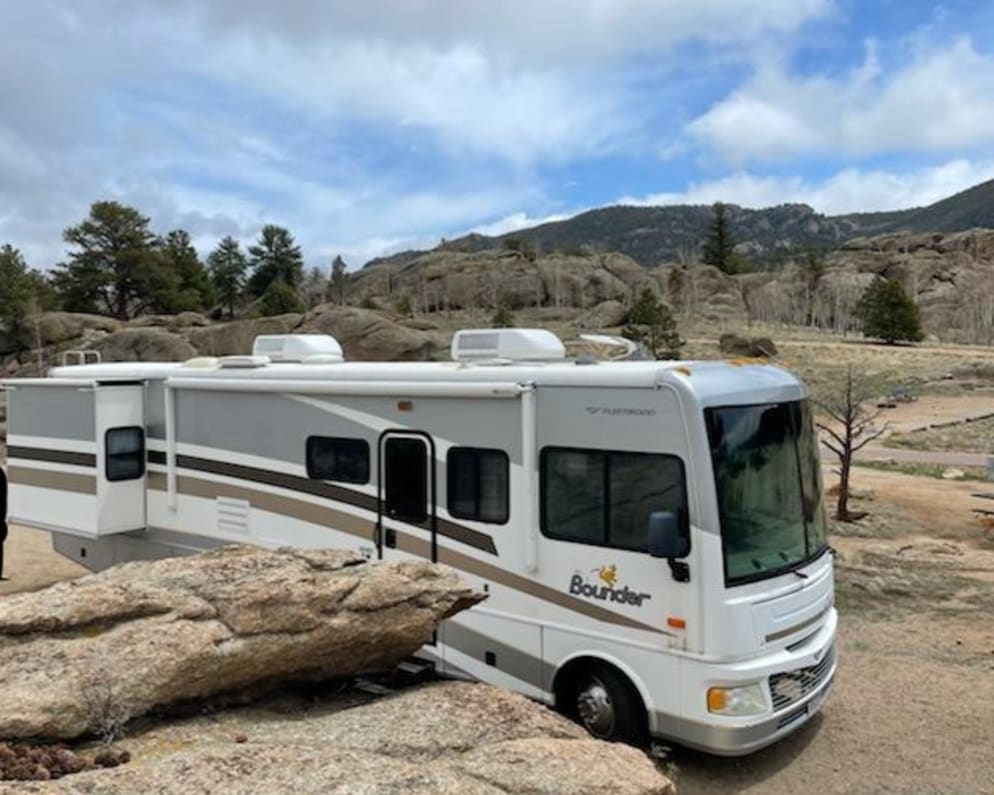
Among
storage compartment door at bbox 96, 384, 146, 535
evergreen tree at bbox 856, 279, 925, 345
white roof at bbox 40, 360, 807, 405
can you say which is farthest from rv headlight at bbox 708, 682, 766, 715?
evergreen tree at bbox 856, 279, 925, 345

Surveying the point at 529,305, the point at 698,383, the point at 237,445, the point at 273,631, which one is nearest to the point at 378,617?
the point at 273,631

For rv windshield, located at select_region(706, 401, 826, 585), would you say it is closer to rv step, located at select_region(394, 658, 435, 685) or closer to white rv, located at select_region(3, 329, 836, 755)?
white rv, located at select_region(3, 329, 836, 755)

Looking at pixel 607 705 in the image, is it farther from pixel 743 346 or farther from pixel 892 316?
pixel 892 316

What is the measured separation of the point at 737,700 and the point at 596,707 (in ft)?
3.28

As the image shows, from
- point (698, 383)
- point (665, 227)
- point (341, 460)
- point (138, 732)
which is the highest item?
point (665, 227)

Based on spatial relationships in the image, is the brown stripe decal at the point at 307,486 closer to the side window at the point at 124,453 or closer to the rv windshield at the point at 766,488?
the side window at the point at 124,453

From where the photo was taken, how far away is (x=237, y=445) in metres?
8.77

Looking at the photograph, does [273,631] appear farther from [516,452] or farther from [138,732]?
[516,452]

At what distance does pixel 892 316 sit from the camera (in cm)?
6381

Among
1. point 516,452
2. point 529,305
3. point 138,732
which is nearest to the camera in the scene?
point 138,732

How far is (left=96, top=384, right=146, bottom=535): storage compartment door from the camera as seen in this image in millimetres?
9477

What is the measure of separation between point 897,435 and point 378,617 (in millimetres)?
27243

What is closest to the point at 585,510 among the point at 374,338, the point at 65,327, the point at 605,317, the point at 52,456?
the point at 52,456

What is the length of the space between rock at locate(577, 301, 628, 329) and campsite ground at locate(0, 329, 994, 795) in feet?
158
